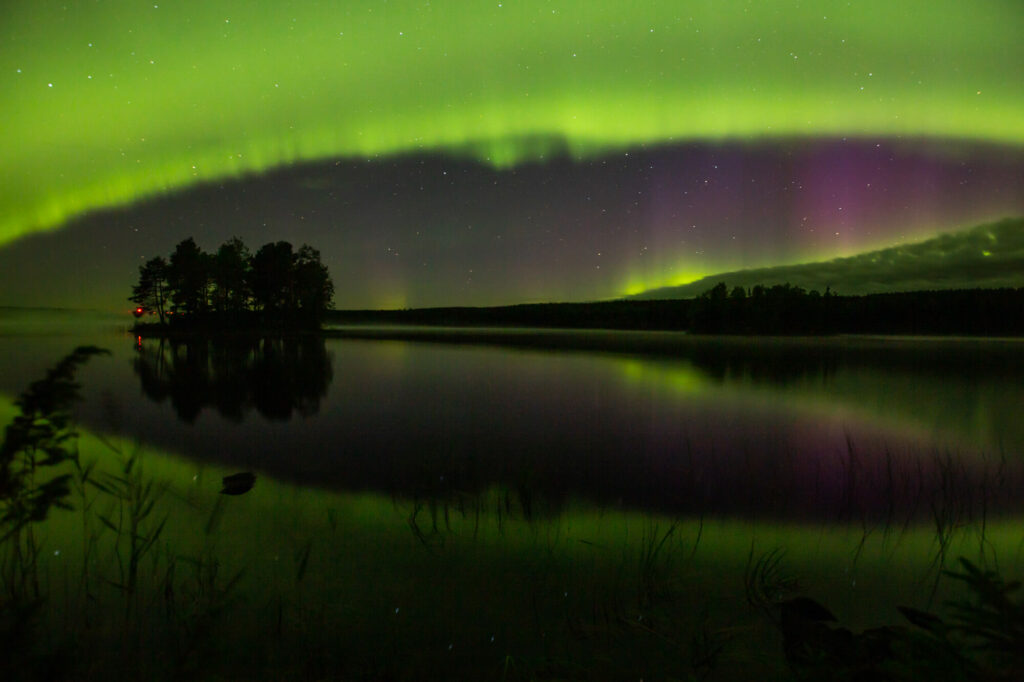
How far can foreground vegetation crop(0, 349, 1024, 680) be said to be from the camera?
305 centimetres

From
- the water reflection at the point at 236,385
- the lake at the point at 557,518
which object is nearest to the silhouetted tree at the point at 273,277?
the water reflection at the point at 236,385

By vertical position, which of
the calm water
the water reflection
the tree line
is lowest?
the calm water

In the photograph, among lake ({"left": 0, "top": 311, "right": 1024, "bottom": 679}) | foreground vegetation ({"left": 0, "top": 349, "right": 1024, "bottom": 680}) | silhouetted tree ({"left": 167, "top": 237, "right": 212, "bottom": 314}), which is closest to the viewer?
foreground vegetation ({"left": 0, "top": 349, "right": 1024, "bottom": 680})

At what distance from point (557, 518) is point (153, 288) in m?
110

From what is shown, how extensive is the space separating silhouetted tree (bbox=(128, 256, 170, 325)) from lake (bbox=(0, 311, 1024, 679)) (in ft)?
276

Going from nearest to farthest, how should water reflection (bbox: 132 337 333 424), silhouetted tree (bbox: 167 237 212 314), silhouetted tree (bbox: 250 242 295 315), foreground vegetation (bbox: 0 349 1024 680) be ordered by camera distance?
foreground vegetation (bbox: 0 349 1024 680) → water reflection (bbox: 132 337 333 424) → silhouetted tree (bbox: 167 237 212 314) → silhouetted tree (bbox: 250 242 295 315)

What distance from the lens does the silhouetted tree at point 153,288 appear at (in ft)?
298

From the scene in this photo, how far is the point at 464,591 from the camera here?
18.3 feet

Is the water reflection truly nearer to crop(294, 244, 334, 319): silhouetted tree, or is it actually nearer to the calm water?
the calm water

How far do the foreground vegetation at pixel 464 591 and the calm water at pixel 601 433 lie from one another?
4.46 feet

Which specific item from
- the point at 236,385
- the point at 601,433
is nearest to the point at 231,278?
the point at 236,385

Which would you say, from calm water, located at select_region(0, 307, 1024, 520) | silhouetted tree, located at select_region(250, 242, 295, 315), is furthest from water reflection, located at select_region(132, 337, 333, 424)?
silhouetted tree, located at select_region(250, 242, 295, 315)

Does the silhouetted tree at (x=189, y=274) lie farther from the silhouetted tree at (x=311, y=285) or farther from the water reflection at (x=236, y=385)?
the water reflection at (x=236, y=385)

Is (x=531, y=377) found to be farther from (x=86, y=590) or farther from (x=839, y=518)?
(x=86, y=590)
